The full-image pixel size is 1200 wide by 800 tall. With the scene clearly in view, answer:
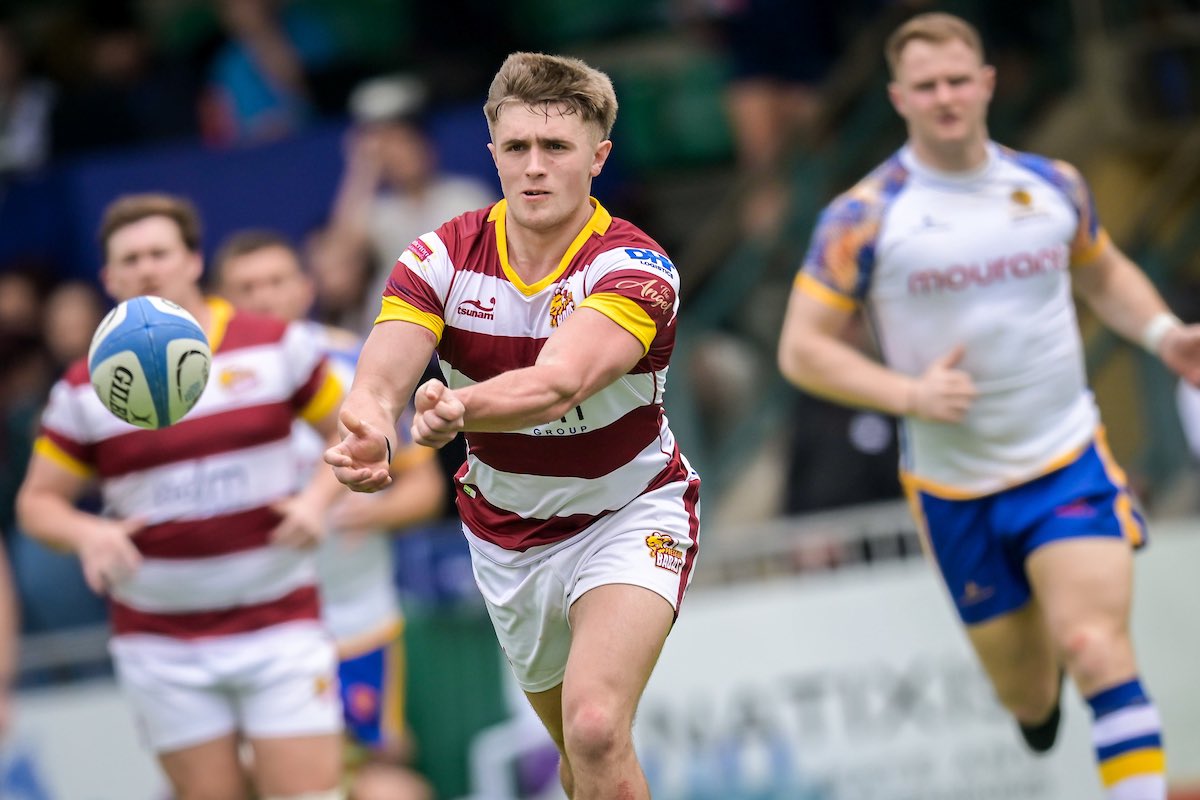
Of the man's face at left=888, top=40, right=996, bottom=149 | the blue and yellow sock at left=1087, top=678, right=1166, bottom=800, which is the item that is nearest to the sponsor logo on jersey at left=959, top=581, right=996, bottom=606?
the blue and yellow sock at left=1087, top=678, right=1166, bottom=800

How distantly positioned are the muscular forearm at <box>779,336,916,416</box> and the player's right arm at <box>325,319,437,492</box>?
221 cm

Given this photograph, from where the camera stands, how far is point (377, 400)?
5.34m

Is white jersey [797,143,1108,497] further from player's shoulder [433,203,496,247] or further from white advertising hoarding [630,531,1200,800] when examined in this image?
white advertising hoarding [630,531,1200,800]

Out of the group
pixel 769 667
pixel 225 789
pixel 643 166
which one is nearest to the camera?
pixel 225 789

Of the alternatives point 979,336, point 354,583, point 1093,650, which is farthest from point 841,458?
point 1093,650

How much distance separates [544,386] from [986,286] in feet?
8.91

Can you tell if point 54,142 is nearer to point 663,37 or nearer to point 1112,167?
point 663,37

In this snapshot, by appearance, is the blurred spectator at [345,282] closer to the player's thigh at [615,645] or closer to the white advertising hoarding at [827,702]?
the white advertising hoarding at [827,702]

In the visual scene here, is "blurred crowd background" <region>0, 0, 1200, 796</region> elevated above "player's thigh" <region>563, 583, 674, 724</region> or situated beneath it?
elevated above

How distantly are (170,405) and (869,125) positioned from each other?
248 inches

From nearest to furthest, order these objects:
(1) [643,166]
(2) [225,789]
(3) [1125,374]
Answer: (2) [225,789] < (3) [1125,374] < (1) [643,166]

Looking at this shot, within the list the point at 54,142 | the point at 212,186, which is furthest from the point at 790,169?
the point at 54,142

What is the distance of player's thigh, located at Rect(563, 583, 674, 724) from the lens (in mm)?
5539

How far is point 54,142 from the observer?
12.8 m
